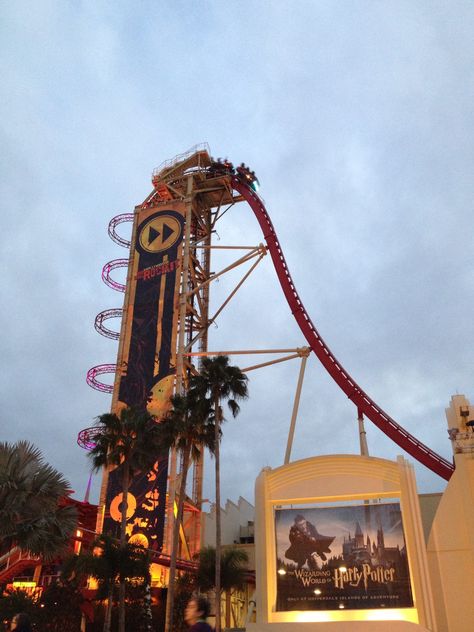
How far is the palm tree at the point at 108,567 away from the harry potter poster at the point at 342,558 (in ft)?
21.5

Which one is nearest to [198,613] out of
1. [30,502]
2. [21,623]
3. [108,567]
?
[21,623]

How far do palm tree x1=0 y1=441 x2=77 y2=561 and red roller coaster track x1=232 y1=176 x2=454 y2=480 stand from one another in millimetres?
18868

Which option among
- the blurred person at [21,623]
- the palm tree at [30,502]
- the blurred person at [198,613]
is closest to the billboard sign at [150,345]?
the palm tree at [30,502]

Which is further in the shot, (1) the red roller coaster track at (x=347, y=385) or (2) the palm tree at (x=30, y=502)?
(1) the red roller coaster track at (x=347, y=385)

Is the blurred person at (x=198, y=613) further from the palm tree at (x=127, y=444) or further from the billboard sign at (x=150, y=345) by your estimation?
the billboard sign at (x=150, y=345)

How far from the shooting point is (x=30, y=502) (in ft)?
57.1

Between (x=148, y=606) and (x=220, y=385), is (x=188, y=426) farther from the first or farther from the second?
(x=148, y=606)

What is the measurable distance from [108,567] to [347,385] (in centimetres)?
1566

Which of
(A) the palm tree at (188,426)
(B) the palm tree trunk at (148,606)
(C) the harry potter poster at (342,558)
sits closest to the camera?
(C) the harry potter poster at (342,558)

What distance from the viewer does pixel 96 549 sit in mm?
30562

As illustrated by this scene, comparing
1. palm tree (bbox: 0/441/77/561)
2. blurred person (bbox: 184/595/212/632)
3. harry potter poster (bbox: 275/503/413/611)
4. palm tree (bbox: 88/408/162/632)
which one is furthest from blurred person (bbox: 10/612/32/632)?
palm tree (bbox: 88/408/162/632)

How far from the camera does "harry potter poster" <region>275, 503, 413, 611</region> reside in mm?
23680

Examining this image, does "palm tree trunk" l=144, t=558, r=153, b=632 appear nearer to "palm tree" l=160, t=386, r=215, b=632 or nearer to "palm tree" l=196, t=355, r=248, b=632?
"palm tree" l=160, t=386, r=215, b=632

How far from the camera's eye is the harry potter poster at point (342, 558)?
932 inches
